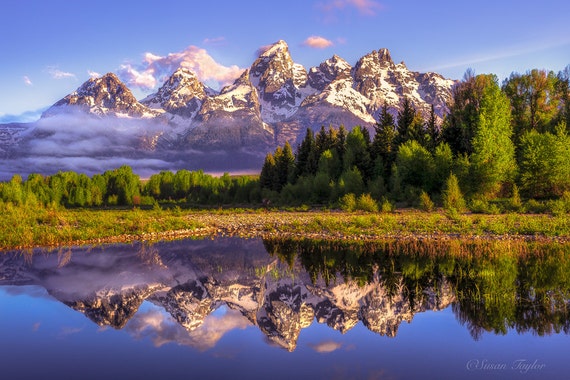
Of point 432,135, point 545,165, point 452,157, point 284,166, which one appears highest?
point 432,135

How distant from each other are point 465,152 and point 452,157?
3415 millimetres

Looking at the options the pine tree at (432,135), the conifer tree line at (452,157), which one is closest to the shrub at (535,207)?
the conifer tree line at (452,157)

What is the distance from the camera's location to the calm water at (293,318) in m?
11.5

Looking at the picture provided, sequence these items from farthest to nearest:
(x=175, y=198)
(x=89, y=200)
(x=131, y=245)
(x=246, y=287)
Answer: (x=175, y=198)
(x=89, y=200)
(x=131, y=245)
(x=246, y=287)

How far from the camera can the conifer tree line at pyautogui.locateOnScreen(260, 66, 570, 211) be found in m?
42.2

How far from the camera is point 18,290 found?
2064cm

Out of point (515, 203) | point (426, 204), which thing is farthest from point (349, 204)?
point (515, 203)

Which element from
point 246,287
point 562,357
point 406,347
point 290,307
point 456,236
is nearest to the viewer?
point 562,357

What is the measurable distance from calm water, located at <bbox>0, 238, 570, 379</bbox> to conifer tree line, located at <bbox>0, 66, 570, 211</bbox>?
62.3 ft

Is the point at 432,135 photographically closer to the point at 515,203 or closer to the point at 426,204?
the point at 426,204

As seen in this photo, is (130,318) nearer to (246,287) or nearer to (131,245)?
(246,287)

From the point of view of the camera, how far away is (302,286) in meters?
19.9

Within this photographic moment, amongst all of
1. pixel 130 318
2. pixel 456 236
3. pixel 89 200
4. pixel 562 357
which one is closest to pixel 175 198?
pixel 89 200

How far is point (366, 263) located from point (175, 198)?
10204 centimetres
